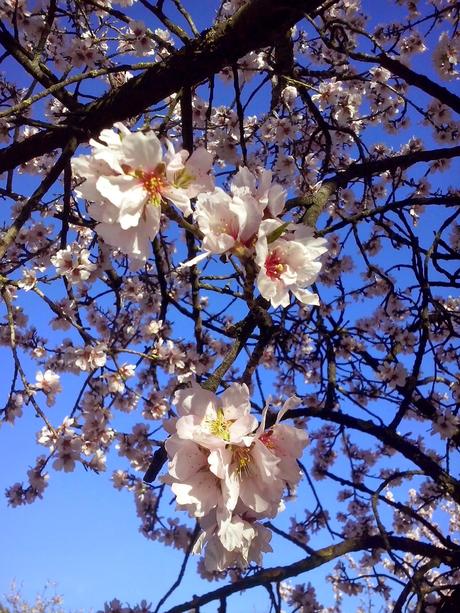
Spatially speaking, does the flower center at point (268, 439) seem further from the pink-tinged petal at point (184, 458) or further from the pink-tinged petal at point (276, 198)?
the pink-tinged petal at point (276, 198)

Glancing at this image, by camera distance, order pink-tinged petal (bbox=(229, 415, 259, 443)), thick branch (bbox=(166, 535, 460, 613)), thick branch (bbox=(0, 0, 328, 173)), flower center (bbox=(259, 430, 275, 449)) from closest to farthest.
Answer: pink-tinged petal (bbox=(229, 415, 259, 443))
flower center (bbox=(259, 430, 275, 449))
thick branch (bbox=(0, 0, 328, 173))
thick branch (bbox=(166, 535, 460, 613))

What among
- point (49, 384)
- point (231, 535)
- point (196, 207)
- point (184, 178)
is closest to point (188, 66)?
point (184, 178)

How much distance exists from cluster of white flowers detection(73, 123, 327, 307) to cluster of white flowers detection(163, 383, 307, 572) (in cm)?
29

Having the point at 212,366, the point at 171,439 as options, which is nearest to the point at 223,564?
the point at 171,439

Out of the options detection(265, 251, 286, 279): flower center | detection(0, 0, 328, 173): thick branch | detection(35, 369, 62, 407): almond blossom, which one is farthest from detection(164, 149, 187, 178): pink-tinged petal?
detection(35, 369, 62, 407): almond blossom

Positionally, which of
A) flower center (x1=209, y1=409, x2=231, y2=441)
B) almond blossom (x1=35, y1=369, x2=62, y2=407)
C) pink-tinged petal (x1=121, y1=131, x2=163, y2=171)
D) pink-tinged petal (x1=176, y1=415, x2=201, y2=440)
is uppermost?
almond blossom (x1=35, y1=369, x2=62, y2=407)

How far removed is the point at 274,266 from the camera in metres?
1.17

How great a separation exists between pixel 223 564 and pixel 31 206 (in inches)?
65.8

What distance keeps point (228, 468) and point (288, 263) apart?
49cm

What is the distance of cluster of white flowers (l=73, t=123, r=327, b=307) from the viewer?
1075 mm

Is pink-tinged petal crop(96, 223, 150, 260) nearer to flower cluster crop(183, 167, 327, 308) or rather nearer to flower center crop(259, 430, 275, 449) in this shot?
flower cluster crop(183, 167, 327, 308)

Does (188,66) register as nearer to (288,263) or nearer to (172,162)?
(172,162)

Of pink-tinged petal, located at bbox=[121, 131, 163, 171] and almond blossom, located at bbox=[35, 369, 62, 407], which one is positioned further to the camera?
almond blossom, located at bbox=[35, 369, 62, 407]

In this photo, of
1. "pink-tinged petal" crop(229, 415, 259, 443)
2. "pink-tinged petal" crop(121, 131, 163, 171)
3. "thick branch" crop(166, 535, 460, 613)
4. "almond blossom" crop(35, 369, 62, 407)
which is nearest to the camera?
"pink-tinged petal" crop(121, 131, 163, 171)
